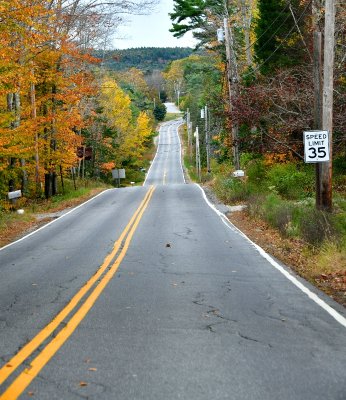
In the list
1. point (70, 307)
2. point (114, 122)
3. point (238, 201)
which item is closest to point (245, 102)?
point (238, 201)

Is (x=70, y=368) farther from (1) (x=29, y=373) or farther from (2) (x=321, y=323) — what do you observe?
(2) (x=321, y=323)

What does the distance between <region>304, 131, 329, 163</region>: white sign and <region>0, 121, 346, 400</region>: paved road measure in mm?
2842

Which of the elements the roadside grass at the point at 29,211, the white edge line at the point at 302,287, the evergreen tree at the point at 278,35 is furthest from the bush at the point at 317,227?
the evergreen tree at the point at 278,35

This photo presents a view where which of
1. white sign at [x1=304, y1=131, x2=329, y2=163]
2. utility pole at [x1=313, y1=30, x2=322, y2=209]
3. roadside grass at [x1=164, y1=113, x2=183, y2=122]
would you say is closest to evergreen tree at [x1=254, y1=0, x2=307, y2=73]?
utility pole at [x1=313, y1=30, x2=322, y2=209]

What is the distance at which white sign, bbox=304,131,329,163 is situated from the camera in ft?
41.5

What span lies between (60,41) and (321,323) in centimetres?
2246

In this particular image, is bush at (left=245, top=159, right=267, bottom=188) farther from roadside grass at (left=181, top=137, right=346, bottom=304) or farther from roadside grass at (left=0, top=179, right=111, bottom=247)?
roadside grass at (left=0, top=179, right=111, bottom=247)

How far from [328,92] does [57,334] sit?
9872mm

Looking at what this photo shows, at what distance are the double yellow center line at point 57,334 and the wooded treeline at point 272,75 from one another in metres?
9.44

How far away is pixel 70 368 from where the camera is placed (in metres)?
4.69

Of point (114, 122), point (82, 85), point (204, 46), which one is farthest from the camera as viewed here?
point (114, 122)

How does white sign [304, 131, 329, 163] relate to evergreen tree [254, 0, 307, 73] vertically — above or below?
below

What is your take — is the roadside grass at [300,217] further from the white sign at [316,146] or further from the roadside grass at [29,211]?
the roadside grass at [29,211]

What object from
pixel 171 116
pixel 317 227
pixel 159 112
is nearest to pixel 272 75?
pixel 317 227
